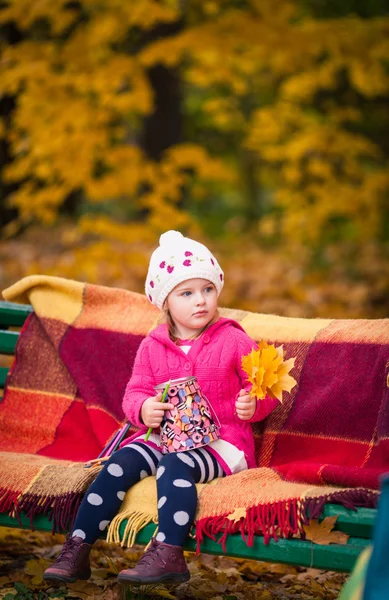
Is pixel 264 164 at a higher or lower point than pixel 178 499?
higher

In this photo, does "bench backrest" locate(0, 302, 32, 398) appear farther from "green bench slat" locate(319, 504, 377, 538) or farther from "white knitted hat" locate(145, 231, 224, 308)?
"green bench slat" locate(319, 504, 377, 538)

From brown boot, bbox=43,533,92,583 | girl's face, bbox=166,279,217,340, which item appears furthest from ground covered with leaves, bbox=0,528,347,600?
girl's face, bbox=166,279,217,340

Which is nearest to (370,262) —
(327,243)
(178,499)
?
(327,243)

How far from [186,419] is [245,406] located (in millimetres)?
204

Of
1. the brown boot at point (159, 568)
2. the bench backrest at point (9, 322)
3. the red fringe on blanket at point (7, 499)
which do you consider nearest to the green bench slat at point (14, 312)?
the bench backrest at point (9, 322)

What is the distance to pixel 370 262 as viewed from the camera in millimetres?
10672

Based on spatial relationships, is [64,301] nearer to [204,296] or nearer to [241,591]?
[204,296]

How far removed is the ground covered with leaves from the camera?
3014 mm

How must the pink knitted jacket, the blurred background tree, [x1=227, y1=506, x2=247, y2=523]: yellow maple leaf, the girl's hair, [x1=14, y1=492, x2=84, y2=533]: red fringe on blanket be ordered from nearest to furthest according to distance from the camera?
A: [x1=227, y1=506, x2=247, y2=523]: yellow maple leaf, [x1=14, y1=492, x2=84, y2=533]: red fringe on blanket, the pink knitted jacket, the girl's hair, the blurred background tree

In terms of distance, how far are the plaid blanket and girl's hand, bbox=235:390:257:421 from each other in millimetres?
198

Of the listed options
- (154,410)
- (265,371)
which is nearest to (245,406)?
(265,371)

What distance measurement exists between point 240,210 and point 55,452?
14.6 meters

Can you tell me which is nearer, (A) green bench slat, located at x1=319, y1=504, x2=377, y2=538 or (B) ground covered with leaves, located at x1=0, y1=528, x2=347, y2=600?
(A) green bench slat, located at x1=319, y1=504, x2=377, y2=538

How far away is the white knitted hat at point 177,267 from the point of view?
9.50ft
